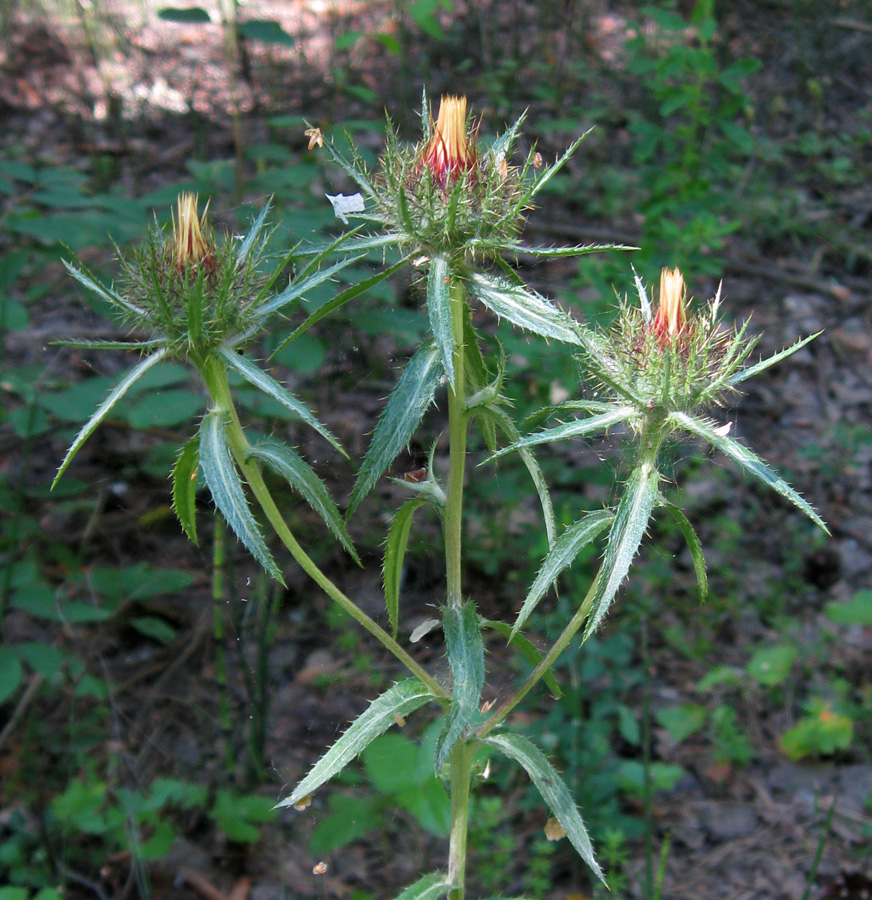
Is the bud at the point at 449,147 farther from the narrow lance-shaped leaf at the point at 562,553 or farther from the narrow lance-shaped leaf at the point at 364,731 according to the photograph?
the narrow lance-shaped leaf at the point at 364,731

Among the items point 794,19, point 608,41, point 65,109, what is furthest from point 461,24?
point 65,109

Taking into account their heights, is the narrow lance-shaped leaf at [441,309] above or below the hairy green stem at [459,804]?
above

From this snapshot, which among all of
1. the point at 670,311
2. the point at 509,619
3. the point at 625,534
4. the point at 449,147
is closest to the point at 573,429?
the point at 625,534

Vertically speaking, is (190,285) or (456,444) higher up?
(190,285)

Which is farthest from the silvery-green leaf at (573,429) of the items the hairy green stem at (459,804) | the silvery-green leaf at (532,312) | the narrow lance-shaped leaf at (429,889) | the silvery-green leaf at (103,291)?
the narrow lance-shaped leaf at (429,889)

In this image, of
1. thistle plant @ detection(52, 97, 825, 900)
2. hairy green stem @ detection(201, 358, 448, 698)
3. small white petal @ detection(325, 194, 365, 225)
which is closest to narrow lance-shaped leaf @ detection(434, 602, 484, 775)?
thistle plant @ detection(52, 97, 825, 900)

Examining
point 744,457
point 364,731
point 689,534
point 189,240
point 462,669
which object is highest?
point 189,240

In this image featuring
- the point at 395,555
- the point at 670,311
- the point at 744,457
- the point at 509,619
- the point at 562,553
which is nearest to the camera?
the point at 744,457

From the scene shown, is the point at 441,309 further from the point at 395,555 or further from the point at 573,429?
the point at 395,555
